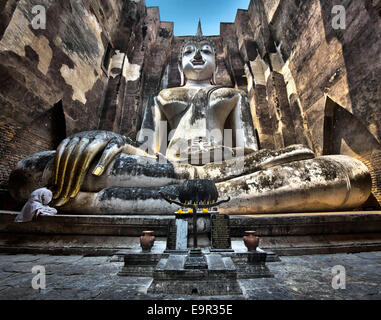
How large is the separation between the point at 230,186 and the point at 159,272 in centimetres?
144

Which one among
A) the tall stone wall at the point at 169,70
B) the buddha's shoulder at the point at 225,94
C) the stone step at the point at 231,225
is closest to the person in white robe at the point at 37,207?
the stone step at the point at 231,225

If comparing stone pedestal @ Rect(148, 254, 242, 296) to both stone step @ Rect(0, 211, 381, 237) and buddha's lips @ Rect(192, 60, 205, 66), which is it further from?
buddha's lips @ Rect(192, 60, 205, 66)

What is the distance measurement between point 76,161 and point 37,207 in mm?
553

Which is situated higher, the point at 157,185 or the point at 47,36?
the point at 47,36

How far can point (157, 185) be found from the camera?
235 centimetres

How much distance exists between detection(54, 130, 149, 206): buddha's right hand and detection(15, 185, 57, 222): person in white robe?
0.10 m

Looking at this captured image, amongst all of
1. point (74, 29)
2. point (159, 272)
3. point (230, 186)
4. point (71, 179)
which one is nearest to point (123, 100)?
point (74, 29)

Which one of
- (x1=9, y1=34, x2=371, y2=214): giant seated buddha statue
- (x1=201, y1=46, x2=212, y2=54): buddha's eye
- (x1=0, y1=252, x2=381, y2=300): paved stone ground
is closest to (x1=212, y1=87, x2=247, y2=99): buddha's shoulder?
(x1=201, y1=46, x2=212, y2=54): buddha's eye

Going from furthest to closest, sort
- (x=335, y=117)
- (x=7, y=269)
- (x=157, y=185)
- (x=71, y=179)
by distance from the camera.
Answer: (x=335, y=117) < (x=157, y=185) < (x=71, y=179) < (x=7, y=269)

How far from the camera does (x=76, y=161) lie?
2111 millimetres

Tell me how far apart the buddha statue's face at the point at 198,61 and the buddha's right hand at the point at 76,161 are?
2.93 meters

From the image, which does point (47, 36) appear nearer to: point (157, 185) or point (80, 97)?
point (80, 97)

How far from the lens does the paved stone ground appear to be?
0.87m

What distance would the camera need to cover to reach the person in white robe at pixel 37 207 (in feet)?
5.91
